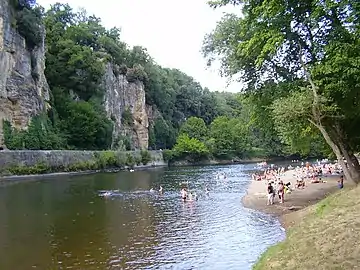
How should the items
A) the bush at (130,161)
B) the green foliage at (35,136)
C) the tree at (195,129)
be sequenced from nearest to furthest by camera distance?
the green foliage at (35,136) < the bush at (130,161) < the tree at (195,129)

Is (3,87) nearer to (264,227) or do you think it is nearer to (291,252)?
(264,227)

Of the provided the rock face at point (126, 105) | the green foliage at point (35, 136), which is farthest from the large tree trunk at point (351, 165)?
the rock face at point (126, 105)

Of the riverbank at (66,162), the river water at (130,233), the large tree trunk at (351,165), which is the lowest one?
the river water at (130,233)

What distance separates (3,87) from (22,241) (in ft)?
156

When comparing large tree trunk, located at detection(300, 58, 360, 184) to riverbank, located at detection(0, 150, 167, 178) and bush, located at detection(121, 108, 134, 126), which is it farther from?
bush, located at detection(121, 108, 134, 126)

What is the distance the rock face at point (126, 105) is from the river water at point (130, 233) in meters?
63.0

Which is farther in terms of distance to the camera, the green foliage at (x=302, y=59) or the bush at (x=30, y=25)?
the bush at (x=30, y=25)

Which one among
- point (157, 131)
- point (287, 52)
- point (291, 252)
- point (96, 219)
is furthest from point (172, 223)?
point (157, 131)

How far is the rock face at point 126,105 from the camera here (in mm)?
100250

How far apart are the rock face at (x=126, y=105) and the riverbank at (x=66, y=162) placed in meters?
9.56

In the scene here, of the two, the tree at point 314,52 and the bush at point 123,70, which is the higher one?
the bush at point 123,70

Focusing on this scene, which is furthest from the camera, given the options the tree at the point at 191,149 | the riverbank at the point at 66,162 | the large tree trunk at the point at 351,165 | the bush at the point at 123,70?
the tree at the point at 191,149

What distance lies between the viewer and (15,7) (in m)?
69.2

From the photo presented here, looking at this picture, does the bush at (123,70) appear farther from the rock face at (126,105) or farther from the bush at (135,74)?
the bush at (135,74)
